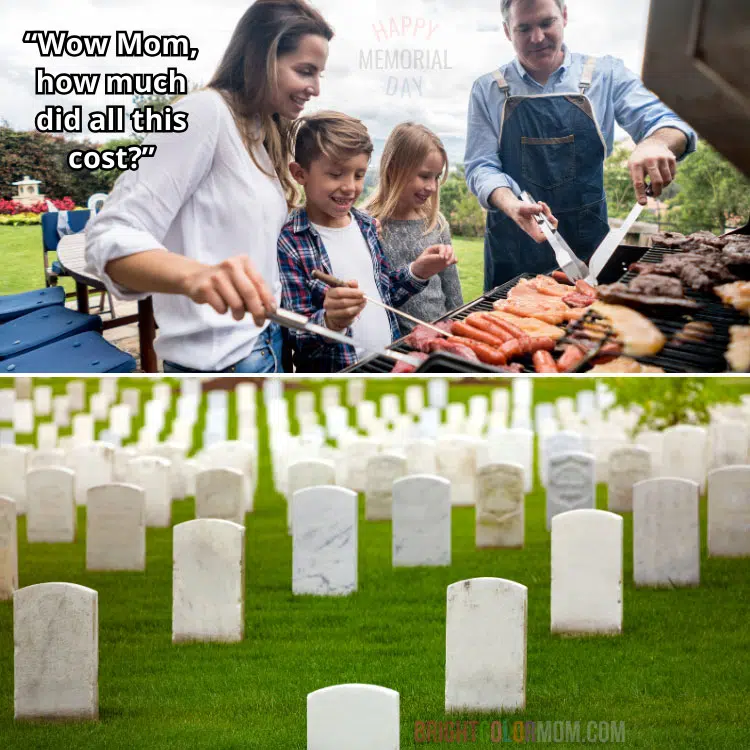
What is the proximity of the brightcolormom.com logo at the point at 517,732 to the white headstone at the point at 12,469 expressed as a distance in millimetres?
6268

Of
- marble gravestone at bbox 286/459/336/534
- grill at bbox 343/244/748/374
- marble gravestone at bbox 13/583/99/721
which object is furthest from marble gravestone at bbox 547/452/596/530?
marble gravestone at bbox 13/583/99/721

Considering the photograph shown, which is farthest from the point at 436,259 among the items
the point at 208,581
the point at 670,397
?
the point at 670,397

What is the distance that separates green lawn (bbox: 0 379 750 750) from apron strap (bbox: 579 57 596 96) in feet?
10.7

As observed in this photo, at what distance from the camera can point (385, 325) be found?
5176 millimetres

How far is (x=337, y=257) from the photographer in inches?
200

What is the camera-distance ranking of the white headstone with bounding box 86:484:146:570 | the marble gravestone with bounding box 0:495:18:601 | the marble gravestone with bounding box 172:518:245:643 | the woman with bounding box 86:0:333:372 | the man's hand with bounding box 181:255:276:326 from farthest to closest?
the white headstone with bounding box 86:484:146:570, the marble gravestone with bounding box 0:495:18:601, the marble gravestone with bounding box 172:518:245:643, the woman with bounding box 86:0:333:372, the man's hand with bounding box 181:255:276:326

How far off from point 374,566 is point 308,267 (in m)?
3.64

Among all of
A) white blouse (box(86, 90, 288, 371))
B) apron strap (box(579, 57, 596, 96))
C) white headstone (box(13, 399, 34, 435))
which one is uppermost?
apron strap (box(579, 57, 596, 96))

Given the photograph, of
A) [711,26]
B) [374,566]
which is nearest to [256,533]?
Result: [374,566]

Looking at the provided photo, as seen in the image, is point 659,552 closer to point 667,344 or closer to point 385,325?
point 667,344

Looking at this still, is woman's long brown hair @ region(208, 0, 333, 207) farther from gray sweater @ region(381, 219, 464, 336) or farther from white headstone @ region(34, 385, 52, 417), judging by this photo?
white headstone @ region(34, 385, 52, 417)

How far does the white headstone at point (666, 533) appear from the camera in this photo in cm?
A: 673

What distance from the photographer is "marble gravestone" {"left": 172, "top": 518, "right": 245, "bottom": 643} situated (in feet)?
19.2

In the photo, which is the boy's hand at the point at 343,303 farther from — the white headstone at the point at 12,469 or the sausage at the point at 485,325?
the white headstone at the point at 12,469
